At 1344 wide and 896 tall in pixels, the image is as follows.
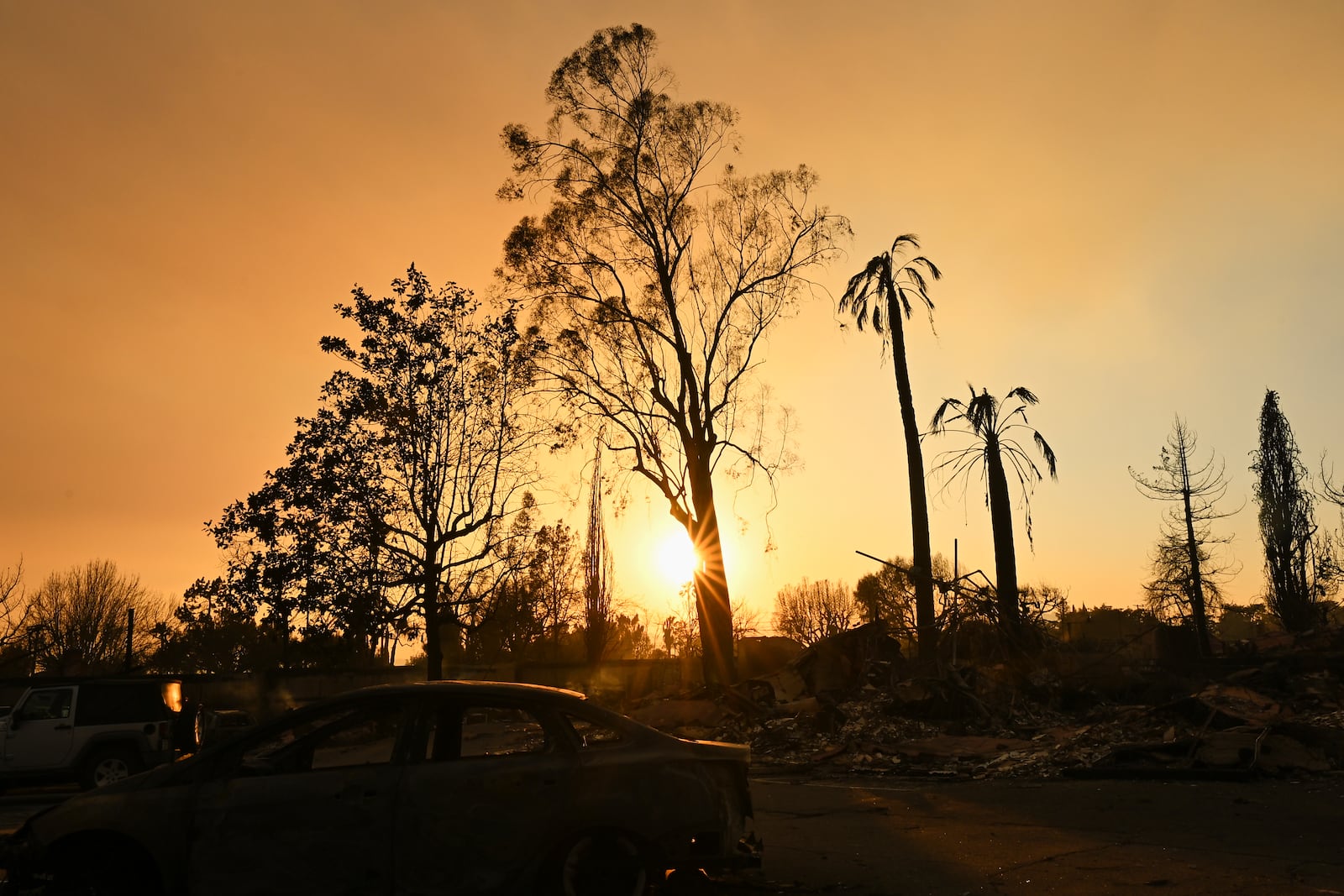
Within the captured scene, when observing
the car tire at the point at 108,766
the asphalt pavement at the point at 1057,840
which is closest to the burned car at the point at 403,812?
the asphalt pavement at the point at 1057,840

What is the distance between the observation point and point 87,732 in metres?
17.7

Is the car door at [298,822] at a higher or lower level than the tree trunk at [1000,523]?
lower

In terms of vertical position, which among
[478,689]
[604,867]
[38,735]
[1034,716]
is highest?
[478,689]

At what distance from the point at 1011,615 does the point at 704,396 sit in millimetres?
10935

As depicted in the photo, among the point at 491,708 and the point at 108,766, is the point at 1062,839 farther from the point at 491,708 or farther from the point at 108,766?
the point at 108,766

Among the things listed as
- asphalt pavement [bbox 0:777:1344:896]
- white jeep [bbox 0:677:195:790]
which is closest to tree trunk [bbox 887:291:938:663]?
asphalt pavement [bbox 0:777:1344:896]

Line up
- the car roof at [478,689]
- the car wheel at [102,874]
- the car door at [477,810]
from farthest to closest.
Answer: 1. the car roof at [478,689]
2. the car door at [477,810]
3. the car wheel at [102,874]

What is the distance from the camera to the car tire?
17.5 meters

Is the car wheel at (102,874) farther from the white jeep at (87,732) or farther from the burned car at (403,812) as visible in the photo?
the white jeep at (87,732)

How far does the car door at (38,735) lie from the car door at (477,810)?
14980mm

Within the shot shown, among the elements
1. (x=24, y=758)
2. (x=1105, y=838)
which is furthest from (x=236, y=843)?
(x=24, y=758)

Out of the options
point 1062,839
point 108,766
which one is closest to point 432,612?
point 108,766

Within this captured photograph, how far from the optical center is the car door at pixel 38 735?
1738 cm

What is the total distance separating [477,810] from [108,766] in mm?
15081
